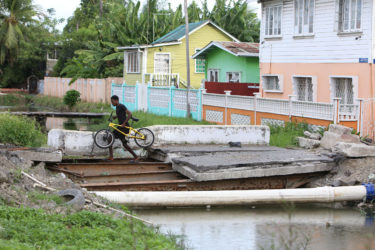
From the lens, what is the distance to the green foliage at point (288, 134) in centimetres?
1849

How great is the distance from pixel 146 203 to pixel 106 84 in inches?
1173

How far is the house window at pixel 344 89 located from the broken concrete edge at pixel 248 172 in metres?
5.47

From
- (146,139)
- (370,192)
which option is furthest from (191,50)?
(370,192)

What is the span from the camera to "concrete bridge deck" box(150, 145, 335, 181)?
46.3 ft

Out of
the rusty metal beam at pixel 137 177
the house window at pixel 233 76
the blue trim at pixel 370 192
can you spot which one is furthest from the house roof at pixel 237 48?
the blue trim at pixel 370 192

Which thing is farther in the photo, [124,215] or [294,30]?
[294,30]

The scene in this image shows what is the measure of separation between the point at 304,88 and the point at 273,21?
11.1ft

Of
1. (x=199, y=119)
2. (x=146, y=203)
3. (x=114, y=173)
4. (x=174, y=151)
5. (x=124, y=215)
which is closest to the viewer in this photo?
(x=124, y=215)

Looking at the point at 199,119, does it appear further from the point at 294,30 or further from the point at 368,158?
the point at 368,158

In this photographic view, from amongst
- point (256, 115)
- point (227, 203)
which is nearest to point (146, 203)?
point (227, 203)

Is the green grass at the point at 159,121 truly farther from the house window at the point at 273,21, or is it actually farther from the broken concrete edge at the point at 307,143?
the broken concrete edge at the point at 307,143

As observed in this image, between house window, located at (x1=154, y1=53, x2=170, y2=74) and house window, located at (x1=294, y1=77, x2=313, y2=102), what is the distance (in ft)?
51.0

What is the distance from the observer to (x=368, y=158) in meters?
15.8

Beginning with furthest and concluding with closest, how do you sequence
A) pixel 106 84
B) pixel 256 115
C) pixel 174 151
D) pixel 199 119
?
1. pixel 106 84
2. pixel 199 119
3. pixel 256 115
4. pixel 174 151
